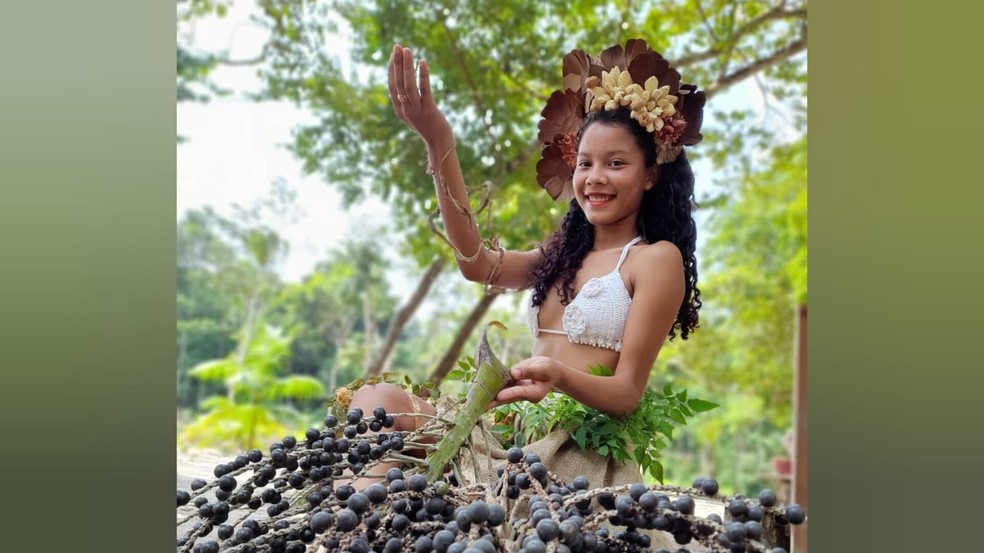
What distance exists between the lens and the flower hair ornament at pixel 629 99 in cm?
147

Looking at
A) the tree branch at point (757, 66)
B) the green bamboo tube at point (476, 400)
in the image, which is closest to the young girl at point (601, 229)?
the green bamboo tube at point (476, 400)

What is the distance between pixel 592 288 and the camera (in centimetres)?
145

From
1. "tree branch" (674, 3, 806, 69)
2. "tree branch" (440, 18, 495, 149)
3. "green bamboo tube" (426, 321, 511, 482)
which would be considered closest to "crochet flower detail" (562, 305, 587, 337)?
"green bamboo tube" (426, 321, 511, 482)

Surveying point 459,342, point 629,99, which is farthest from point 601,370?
point 459,342

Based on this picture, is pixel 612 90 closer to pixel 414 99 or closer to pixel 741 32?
pixel 414 99

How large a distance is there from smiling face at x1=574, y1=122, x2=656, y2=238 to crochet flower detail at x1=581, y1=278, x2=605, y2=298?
125 mm
